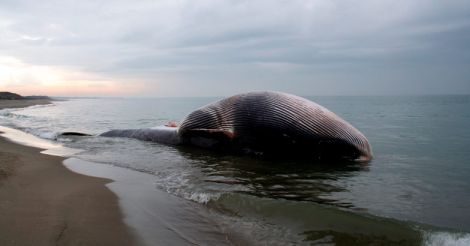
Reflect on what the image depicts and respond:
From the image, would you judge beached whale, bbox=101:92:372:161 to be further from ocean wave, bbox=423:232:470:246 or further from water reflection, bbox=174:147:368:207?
ocean wave, bbox=423:232:470:246

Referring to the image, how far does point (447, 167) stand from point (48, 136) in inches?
488

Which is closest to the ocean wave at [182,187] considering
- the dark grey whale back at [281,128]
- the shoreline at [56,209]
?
the shoreline at [56,209]

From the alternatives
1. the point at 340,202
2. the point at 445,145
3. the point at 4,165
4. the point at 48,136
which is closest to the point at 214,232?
the point at 340,202

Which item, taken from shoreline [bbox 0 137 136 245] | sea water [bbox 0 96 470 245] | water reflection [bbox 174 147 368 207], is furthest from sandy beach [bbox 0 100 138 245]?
water reflection [bbox 174 147 368 207]

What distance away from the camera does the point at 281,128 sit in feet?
33.2

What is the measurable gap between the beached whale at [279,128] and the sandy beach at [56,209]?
3983 mm

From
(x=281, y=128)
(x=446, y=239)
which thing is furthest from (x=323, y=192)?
(x=281, y=128)

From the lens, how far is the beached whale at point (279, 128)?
9.92 metres

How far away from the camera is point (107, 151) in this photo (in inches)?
447

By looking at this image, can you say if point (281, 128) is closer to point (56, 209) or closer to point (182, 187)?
point (182, 187)

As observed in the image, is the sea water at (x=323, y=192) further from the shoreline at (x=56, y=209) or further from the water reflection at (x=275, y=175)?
the shoreline at (x=56, y=209)

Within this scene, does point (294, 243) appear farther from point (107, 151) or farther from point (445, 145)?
point (445, 145)

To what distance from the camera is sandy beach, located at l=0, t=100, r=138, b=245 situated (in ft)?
14.4

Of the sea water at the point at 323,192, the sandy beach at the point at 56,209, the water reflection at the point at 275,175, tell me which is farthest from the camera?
the water reflection at the point at 275,175
